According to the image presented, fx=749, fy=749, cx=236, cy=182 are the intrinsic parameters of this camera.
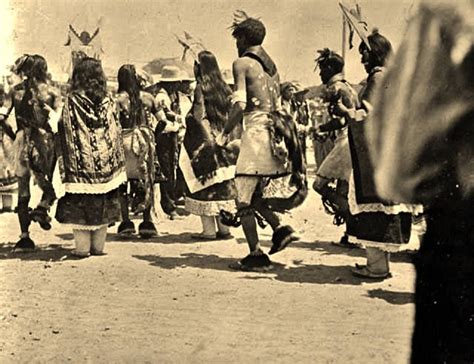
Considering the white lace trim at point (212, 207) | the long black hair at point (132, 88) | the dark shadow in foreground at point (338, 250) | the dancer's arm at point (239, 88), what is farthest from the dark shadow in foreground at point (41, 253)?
the dark shadow in foreground at point (338, 250)

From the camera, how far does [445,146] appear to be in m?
1.93

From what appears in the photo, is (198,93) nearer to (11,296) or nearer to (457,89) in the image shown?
(11,296)

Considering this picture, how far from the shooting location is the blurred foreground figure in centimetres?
189

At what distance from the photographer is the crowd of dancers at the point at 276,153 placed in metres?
1.93

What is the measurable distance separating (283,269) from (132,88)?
8.30 ft

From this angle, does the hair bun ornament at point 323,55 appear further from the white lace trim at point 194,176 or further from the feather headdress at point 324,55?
the white lace trim at point 194,176

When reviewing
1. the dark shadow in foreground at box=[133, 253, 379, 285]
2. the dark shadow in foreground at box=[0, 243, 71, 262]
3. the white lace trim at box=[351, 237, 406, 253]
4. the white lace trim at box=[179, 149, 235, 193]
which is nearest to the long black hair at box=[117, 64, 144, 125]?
the white lace trim at box=[179, 149, 235, 193]

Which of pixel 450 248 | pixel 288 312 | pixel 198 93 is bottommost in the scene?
pixel 288 312

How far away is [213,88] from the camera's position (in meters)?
6.71

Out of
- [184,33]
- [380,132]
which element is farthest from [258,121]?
[380,132]

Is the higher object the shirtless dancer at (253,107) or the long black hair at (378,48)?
the long black hair at (378,48)

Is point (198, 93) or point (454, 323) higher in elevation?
point (198, 93)

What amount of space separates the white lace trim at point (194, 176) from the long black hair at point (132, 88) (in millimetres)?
637

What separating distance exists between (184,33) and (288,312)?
296cm
